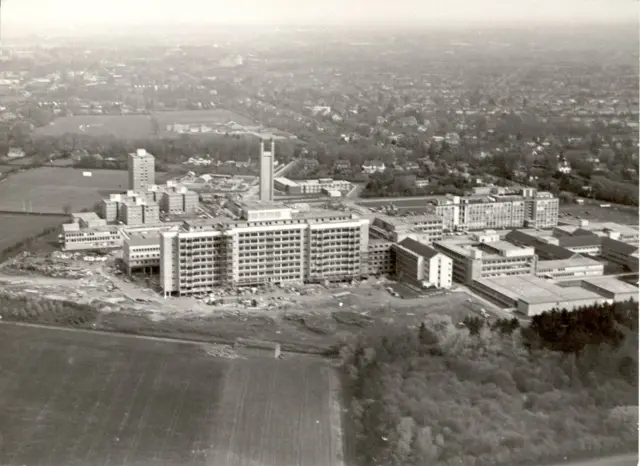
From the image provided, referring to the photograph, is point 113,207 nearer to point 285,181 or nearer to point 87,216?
point 87,216

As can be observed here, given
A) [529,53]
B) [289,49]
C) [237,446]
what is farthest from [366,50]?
[237,446]

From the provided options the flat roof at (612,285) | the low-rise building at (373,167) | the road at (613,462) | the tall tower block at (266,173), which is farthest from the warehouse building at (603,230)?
the road at (613,462)

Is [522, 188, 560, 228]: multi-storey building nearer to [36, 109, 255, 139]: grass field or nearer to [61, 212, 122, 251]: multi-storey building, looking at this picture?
[36, 109, 255, 139]: grass field

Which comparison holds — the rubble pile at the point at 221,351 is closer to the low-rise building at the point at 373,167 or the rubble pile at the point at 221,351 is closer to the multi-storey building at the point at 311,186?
the multi-storey building at the point at 311,186

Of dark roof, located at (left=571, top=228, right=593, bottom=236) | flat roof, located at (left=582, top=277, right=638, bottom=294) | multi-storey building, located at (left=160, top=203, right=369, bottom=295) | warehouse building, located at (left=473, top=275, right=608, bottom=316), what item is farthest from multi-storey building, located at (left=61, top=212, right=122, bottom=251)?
flat roof, located at (left=582, top=277, right=638, bottom=294)

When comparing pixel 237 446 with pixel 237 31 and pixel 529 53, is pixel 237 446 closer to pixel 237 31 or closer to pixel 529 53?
pixel 237 31
